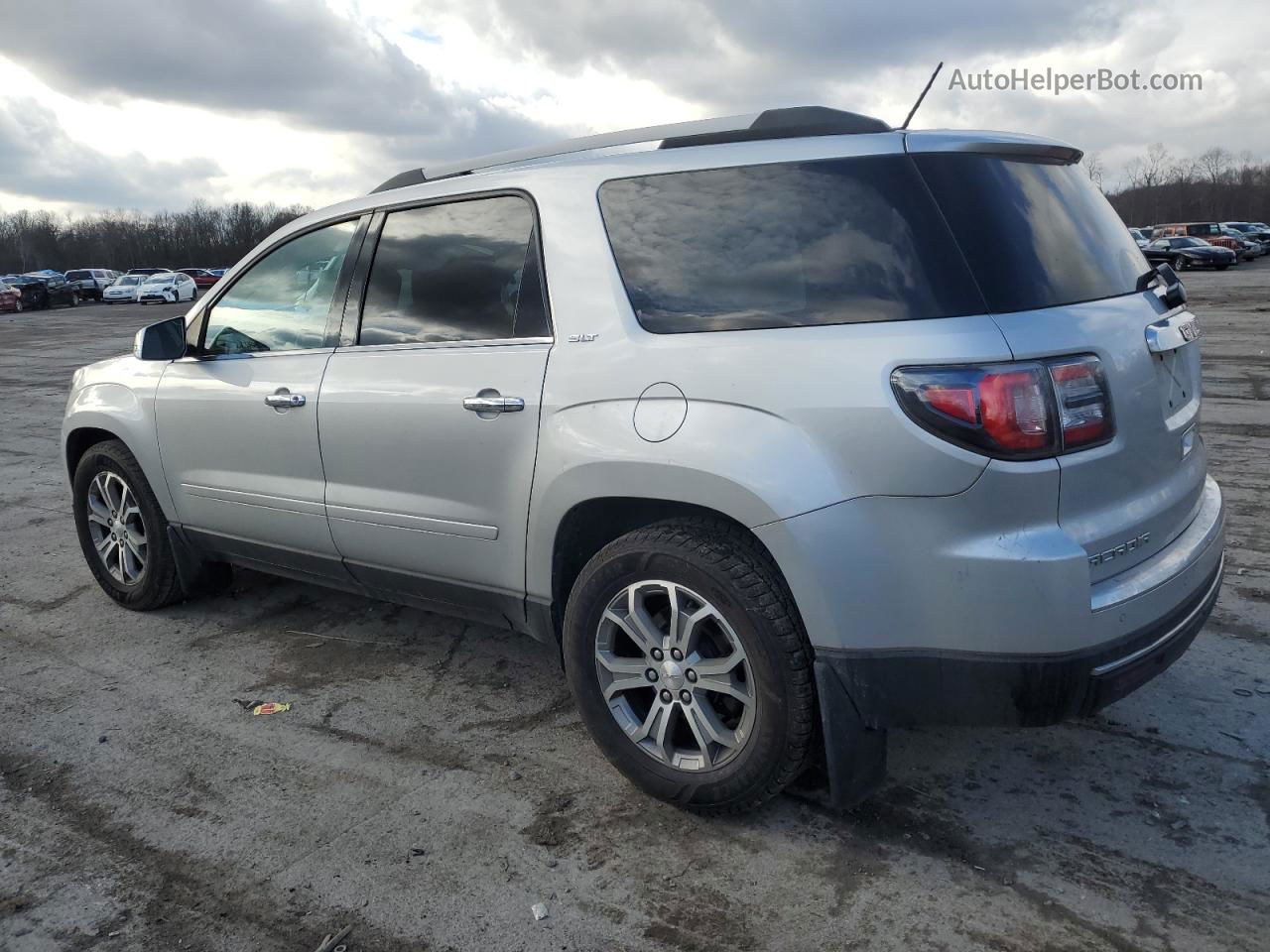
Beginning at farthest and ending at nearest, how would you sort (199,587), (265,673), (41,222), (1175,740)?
(41,222), (199,587), (265,673), (1175,740)

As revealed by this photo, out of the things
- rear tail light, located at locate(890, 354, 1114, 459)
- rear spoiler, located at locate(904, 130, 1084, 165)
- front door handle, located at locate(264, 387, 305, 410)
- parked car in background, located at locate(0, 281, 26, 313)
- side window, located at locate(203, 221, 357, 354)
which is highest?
rear spoiler, located at locate(904, 130, 1084, 165)

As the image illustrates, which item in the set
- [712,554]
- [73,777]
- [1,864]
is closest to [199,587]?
[73,777]

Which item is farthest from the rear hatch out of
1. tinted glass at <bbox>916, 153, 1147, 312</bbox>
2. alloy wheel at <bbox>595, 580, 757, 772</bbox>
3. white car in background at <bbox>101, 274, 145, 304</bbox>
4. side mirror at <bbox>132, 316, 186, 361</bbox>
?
white car in background at <bbox>101, 274, 145, 304</bbox>

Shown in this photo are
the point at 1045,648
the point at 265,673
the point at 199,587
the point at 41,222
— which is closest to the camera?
the point at 1045,648

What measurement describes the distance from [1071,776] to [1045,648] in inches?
38.3

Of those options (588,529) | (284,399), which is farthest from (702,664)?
(284,399)

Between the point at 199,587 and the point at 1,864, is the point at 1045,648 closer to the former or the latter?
the point at 1,864

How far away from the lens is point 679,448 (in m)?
2.86

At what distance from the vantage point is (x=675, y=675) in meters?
3.01

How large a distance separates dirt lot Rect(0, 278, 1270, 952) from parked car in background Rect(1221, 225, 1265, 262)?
49.5 m

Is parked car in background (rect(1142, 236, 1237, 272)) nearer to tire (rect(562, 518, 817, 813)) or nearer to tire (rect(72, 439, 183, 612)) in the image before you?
tire (rect(72, 439, 183, 612))

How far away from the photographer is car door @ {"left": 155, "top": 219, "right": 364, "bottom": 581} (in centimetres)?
406

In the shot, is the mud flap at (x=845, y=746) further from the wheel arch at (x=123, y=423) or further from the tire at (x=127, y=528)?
the tire at (x=127, y=528)

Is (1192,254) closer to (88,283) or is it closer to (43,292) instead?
(43,292)
